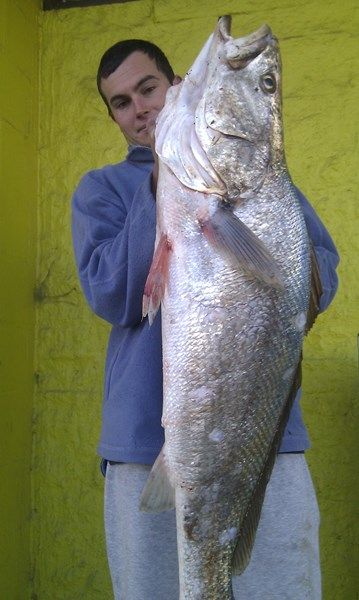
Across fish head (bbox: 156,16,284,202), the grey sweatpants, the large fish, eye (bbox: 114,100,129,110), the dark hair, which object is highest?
the dark hair

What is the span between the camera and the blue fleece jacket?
7.13 ft

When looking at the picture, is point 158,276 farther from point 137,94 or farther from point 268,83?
point 137,94

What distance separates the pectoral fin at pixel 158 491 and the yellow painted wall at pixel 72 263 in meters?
1.86

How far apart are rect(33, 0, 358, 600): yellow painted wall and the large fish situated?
1774mm

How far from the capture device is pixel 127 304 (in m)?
2.24

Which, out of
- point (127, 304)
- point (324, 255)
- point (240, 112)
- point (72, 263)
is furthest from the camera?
point (72, 263)

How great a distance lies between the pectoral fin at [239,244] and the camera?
192 cm

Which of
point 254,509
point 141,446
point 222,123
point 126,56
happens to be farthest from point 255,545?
point 126,56

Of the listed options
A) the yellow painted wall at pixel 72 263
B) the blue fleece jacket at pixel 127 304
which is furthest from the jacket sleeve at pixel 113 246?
the yellow painted wall at pixel 72 263

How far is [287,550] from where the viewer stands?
2314 mm

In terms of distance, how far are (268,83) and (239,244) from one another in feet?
1.46

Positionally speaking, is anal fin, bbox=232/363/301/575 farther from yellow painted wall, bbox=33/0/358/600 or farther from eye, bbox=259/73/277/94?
yellow painted wall, bbox=33/0/358/600

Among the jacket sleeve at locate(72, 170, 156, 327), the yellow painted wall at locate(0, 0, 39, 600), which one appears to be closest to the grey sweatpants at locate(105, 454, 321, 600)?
the jacket sleeve at locate(72, 170, 156, 327)

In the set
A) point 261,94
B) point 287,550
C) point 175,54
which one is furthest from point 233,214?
point 175,54
